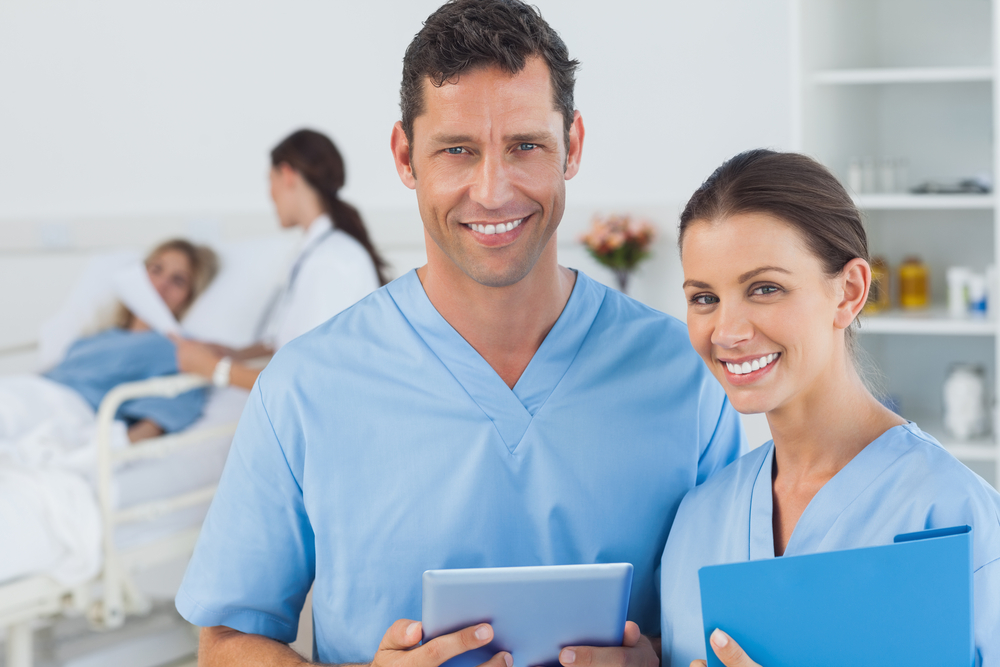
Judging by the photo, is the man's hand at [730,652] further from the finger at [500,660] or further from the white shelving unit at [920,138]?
the white shelving unit at [920,138]

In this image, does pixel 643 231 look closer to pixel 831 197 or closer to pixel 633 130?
pixel 633 130

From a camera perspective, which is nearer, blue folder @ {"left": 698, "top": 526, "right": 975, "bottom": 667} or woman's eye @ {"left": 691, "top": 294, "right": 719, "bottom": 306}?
blue folder @ {"left": 698, "top": 526, "right": 975, "bottom": 667}

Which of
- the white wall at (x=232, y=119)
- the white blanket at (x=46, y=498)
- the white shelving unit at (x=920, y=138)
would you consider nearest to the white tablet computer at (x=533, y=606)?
the white blanket at (x=46, y=498)

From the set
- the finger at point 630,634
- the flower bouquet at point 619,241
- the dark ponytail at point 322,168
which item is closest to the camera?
the finger at point 630,634

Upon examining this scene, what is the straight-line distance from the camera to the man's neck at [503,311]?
44.5 inches

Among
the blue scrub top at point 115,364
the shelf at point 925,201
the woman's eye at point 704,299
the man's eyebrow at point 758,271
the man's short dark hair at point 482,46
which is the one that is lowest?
the blue scrub top at point 115,364

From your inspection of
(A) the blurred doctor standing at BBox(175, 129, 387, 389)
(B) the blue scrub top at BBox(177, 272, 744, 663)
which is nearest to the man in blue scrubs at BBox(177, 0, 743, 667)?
(B) the blue scrub top at BBox(177, 272, 744, 663)

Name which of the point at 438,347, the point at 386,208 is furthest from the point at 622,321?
the point at 386,208

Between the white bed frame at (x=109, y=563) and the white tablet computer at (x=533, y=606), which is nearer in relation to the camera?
the white tablet computer at (x=533, y=606)

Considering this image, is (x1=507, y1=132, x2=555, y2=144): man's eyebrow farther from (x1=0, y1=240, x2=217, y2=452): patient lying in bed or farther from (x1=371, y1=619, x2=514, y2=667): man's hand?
(x1=0, y1=240, x2=217, y2=452): patient lying in bed

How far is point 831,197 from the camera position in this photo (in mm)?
943

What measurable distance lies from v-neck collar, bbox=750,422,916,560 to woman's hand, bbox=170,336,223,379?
204 cm

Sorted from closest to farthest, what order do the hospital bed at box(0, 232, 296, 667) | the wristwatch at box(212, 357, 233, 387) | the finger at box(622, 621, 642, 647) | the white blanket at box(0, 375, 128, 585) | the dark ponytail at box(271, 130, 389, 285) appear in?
the finger at box(622, 621, 642, 647)
the white blanket at box(0, 375, 128, 585)
the hospital bed at box(0, 232, 296, 667)
the wristwatch at box(212, 357, 233, 387)
the dark ponytail at box(271, 130, 389, 285)

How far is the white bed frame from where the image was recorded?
2.18 meters
